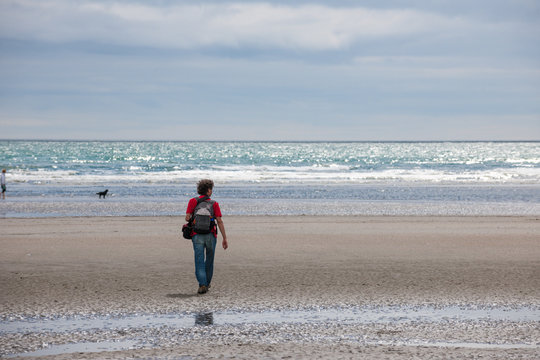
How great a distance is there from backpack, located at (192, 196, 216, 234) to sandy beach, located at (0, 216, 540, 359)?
88cm

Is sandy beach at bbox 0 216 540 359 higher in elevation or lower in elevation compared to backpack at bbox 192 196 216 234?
lower

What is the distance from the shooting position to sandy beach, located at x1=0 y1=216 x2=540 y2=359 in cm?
591

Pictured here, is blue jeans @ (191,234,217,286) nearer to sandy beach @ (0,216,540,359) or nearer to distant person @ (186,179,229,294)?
distant person @ (186,179,229,294)

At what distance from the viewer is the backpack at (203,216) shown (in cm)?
816

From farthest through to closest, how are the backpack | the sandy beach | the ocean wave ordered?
the ocean wave, the backpack, the sandy beach

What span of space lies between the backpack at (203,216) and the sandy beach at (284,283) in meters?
0.88

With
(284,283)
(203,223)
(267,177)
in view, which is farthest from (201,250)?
(267,177)

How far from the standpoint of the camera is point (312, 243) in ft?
43.8

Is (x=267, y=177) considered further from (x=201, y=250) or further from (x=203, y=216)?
(x=203, y=216)

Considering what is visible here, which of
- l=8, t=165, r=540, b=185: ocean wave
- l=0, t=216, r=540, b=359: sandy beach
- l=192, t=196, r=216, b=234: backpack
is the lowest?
l=8, t=165, r=540, b=185: ocean wave

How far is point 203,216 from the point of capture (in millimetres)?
8172

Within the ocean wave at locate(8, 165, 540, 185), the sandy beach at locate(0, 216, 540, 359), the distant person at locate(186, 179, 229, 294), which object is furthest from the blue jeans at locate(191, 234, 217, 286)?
the ocean wave at locate(8, 165, 540, 185)

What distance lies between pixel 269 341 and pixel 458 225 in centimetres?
1205

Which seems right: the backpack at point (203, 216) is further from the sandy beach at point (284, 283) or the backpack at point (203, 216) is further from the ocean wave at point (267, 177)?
the ocean wave at point (267, 177)
